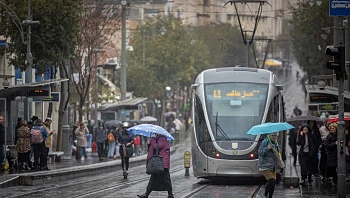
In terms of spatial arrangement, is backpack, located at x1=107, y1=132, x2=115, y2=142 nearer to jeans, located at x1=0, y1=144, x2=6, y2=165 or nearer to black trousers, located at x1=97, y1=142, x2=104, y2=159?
black trousers, located at x1=97, y1=142, x2=104, y2=159

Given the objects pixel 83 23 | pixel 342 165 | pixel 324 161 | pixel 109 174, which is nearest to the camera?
pixel 342 165

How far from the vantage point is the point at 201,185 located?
28.8m

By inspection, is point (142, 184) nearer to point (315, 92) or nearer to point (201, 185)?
point (201, 185)

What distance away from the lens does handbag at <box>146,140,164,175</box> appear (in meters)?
22.0

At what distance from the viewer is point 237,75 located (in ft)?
98.9

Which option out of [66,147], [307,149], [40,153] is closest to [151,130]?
[307,149]

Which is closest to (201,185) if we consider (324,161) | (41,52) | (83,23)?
(324,161)

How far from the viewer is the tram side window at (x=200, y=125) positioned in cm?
2891

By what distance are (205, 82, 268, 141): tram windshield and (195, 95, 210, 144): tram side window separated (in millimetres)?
218

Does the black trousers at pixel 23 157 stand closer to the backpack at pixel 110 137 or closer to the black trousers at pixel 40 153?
the black trousers at pixel 40 153

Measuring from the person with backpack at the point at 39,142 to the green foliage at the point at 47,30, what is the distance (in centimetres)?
771

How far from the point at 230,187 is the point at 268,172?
5939 mm

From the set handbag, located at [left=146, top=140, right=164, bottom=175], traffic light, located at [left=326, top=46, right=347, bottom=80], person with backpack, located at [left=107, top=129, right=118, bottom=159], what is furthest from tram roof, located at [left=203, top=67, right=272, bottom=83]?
person with backpack, located at [left=107, top=129, right=118, bottom=159]

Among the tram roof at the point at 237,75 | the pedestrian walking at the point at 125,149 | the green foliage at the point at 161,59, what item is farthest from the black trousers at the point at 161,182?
the green foliage at the point at 161,59
